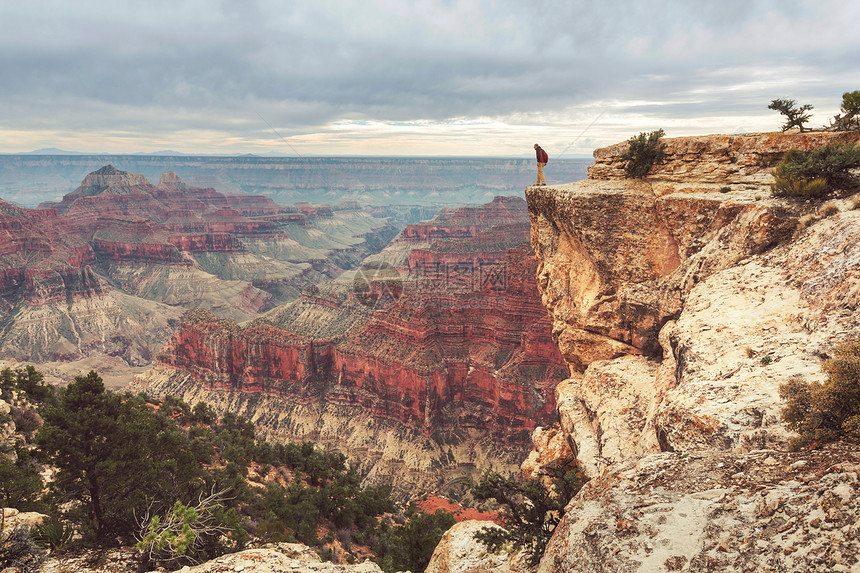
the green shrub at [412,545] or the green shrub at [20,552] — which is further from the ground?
the green shrub at [20,552]

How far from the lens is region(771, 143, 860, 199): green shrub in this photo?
33.7ft

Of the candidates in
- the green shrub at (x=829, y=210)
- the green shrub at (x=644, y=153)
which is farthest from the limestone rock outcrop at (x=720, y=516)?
the green shrub at (x=644, y=153)

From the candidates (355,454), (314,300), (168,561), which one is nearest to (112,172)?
(314,300)

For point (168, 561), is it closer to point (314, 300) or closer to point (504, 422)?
point (504, 422)

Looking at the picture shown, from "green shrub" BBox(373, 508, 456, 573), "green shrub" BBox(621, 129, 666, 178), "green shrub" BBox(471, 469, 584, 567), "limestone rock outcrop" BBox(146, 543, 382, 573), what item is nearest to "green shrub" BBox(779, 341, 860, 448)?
"green shrub" BBox(471, 469, 584, 567)

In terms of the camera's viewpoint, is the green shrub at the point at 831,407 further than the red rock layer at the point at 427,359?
No

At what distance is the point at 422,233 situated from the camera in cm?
15938

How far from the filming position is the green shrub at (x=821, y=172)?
10266 millimetres

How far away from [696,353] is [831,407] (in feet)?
10.7

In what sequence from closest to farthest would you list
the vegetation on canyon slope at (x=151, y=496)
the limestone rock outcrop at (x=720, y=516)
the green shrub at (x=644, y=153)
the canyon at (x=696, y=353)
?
the limestone rock outcrop at (x=720, y=516)
the canyon at (x=696, y=353)
the vegetation on canyon slope at (x=151, y=496)
the green shrub at (x=644, y=153)

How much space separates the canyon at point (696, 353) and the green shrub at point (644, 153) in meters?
0.24

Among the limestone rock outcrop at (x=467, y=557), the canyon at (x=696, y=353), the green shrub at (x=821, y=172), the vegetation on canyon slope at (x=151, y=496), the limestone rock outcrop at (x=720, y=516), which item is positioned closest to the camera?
the limestone rock outcrop at (x=720, y=516)

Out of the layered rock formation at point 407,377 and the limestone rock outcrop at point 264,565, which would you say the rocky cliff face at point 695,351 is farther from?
the layered rock formation at point 407,377

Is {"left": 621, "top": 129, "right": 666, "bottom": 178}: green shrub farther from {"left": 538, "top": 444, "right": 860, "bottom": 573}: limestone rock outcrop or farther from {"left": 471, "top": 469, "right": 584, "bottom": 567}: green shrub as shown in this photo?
{"left": 538, "top": 444, "right": 860, "bottom": 573}: limestone rock outcrop
